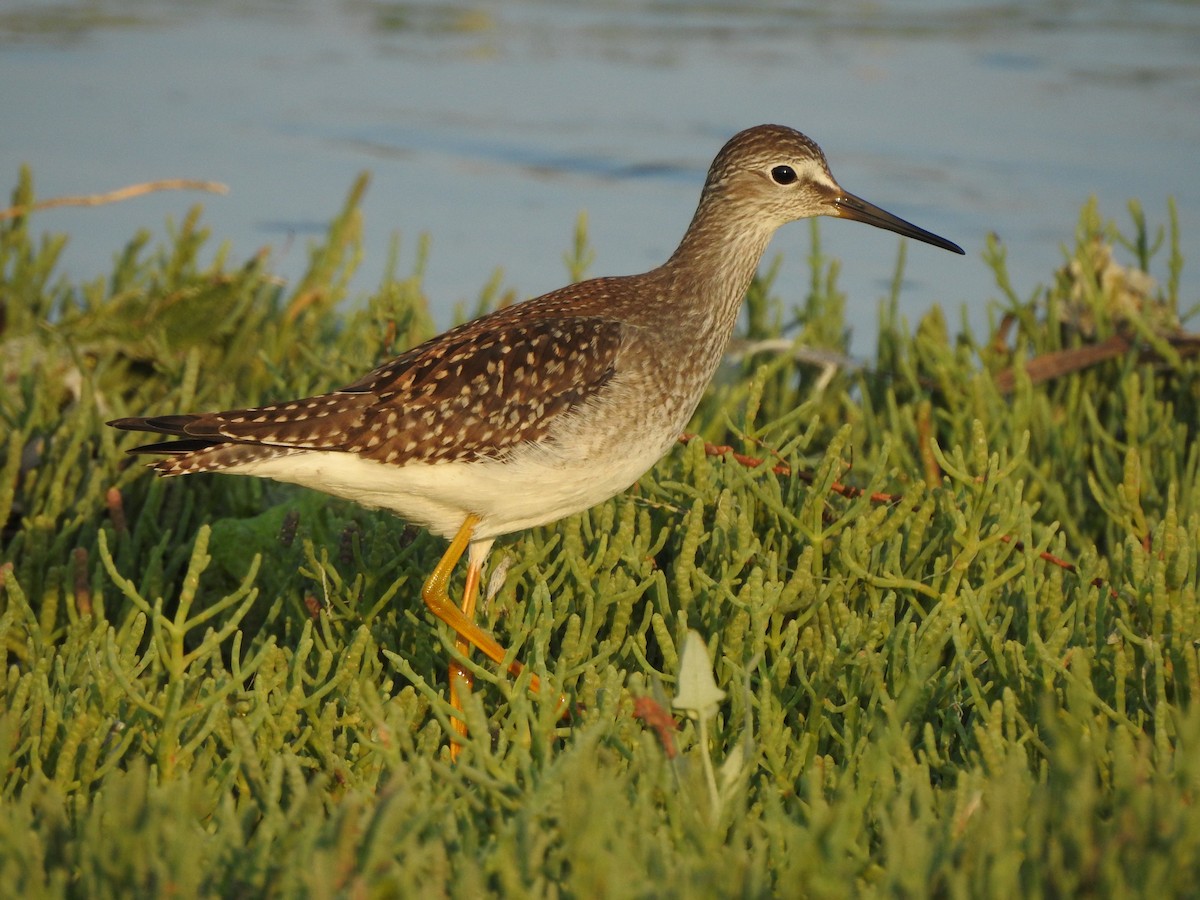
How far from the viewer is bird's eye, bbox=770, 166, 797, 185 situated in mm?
5422

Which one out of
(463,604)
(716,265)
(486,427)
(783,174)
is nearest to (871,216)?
(783,174)

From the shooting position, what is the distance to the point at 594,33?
1527cm

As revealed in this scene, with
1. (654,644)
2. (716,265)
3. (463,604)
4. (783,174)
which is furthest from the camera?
(783,174)

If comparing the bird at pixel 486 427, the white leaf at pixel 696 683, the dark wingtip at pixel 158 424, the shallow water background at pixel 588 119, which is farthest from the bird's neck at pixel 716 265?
the shallow water background at pixel 588 119

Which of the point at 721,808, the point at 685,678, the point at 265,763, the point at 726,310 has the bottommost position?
the point at 265,763

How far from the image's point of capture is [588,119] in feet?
41.5

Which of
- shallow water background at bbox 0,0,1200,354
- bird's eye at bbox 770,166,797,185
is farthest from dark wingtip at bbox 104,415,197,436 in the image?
shallow water background at bbox 0,0,1200,354

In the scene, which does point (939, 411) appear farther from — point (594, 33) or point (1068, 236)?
point (594, 33)

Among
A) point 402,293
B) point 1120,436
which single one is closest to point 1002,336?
point 1120,436

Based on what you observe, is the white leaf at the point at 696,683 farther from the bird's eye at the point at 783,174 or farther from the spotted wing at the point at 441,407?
the bird's eye at the point at 783,174

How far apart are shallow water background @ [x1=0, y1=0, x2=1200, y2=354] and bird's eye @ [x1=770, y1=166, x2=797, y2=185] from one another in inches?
132

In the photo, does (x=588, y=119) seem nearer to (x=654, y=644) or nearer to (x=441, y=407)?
(x=441, y=407)

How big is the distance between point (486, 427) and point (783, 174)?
1589 mm

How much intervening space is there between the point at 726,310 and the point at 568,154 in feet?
22.7
